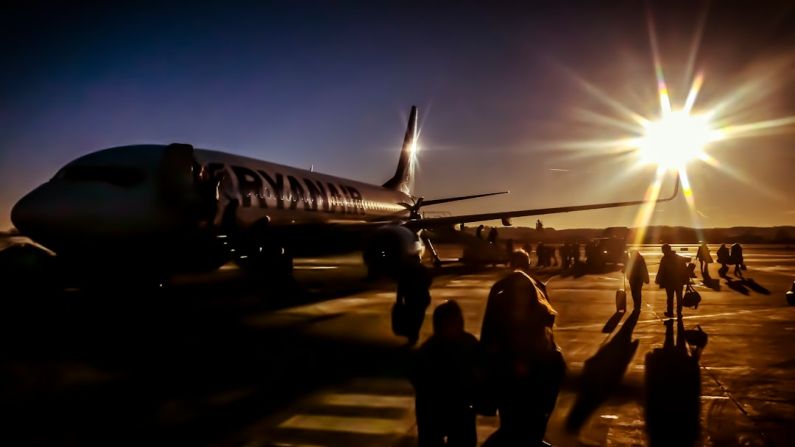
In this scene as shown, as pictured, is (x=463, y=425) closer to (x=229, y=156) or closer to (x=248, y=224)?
(x=248, y=224)

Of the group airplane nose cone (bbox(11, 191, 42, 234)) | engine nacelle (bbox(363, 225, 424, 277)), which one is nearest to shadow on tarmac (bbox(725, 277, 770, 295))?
engine nacelle (bbox(363, 225, 424, 277))

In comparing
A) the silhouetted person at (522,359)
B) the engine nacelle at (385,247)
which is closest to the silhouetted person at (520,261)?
the silhouetted person at (522,359)

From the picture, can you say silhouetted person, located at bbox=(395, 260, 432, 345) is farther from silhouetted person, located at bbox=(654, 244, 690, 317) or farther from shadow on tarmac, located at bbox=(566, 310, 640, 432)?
silhouetted person, located at bbox=(654, 244, 690, 317)

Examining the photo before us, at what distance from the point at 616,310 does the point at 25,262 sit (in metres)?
16.6

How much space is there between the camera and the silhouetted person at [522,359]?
12.7ft

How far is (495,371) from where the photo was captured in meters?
3.78

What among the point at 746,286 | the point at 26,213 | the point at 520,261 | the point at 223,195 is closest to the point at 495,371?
the point at 520,261

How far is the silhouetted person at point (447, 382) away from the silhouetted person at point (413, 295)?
5.43 metres

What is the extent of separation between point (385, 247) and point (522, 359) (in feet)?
31.0

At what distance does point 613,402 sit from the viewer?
5676 mm

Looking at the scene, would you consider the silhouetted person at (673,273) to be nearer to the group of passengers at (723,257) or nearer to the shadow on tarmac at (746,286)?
the shadow on tarmac at (746,286)

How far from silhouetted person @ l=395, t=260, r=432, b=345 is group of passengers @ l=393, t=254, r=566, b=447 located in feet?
15.4

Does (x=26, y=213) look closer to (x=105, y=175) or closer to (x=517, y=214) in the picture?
(x=105, y=175)

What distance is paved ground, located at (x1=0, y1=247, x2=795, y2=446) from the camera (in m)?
4.88
